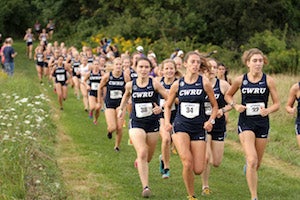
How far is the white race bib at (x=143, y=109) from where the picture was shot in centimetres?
965

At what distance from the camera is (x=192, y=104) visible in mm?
8664

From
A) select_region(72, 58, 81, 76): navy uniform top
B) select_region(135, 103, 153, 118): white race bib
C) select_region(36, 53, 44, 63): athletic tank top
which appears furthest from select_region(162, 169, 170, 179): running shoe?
select_region(36, 53, 44, 63): athletic tank top

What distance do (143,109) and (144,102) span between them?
11cm

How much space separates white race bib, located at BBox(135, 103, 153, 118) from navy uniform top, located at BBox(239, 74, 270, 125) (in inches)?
56.9

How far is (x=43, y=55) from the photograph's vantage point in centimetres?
2925

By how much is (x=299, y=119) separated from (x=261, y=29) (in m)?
27.4

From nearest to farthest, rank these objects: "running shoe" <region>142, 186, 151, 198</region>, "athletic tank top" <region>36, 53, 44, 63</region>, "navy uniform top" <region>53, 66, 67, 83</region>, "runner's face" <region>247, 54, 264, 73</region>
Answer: "runner's face" <region>247, 54, 264, 73</region>, "running shoe" <region>142, 186, 151, 198</region>, "navy uniform top" <region>53, 66, 67, 83</region>, "athletic tank top" <region>36, 53, 44, 63</region>

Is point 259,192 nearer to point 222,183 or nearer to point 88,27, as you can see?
point 222,183

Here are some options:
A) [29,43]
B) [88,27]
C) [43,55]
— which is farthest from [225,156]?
[88,27]

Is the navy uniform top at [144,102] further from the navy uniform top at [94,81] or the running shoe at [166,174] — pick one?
the navy uniform top at [94,81]

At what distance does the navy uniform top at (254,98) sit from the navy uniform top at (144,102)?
142 cm

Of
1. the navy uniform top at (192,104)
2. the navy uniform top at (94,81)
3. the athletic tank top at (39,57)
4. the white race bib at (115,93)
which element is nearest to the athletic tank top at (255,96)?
the navy uniform top at (192,104)

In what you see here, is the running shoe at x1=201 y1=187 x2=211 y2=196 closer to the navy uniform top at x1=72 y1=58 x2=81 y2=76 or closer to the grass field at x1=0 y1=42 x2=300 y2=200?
the grass field at x1=0 y1=42 x2=300 y2=200

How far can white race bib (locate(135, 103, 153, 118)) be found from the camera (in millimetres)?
9648
